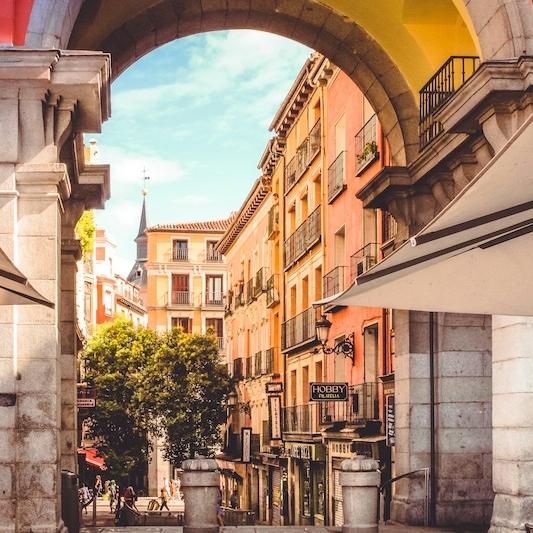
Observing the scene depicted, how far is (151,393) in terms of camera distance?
186 ft

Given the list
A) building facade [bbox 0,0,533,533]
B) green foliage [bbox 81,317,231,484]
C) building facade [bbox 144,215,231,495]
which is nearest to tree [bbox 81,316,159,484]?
green foliage [bbox 81,317,231,484]

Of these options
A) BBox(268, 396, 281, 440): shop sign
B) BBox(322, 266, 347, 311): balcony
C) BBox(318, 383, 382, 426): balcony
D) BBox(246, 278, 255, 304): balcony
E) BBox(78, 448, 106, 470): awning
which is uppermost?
BBox(246, 278, 255, 304): balcony

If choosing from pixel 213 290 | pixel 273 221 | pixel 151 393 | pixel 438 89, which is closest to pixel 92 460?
pixel 151 393

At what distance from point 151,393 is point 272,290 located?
32.6ft

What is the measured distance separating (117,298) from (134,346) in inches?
1655

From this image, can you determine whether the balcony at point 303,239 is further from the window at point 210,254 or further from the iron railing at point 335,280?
the window at point 210,254

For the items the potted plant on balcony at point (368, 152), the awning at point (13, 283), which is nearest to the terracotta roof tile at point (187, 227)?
the potted plant on balcony at point (368, 152)

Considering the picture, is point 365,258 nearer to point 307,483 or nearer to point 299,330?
point 299,330

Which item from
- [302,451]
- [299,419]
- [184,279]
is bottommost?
[302,451]

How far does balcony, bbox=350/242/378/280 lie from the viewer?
30188mm

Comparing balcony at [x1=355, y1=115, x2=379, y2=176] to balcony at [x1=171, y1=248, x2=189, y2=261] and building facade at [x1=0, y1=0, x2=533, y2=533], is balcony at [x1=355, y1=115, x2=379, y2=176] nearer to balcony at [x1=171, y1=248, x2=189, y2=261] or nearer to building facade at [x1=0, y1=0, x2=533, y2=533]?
building facade at [x1=0, y1=0, x2=533, y2=533]

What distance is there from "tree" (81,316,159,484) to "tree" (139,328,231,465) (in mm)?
804

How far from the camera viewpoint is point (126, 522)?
3822cm

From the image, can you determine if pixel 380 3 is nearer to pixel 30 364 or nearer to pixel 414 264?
pixel 30 364
